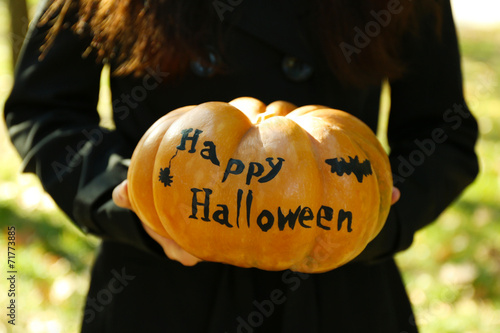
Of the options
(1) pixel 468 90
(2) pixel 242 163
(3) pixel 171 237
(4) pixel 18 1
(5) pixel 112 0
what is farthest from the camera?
(1) pixel 468 90

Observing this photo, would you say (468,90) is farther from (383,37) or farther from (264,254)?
(264,254)

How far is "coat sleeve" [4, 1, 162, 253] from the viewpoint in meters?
1.67

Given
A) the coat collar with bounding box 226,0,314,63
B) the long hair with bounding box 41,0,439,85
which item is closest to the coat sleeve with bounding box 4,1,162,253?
the long hair with bounding box 41,0,439,85

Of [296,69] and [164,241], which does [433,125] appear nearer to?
[296,69]

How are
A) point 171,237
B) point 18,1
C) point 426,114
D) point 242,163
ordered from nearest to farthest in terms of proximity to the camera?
1. point 242,163
2. point 171,237
3. point 426,114
4. point 18,1

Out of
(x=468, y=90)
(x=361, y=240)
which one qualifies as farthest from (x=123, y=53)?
(x=468, y=90)

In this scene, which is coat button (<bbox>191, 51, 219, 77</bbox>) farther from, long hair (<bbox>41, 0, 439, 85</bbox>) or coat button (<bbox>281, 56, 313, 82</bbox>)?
coat button (<bbox>281, 56, 313, 82</bbox>)

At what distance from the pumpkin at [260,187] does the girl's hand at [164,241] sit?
0.09 m

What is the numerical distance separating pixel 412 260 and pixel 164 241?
2544mm

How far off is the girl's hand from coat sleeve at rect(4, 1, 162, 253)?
0.34 ft

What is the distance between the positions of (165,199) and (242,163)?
0.19 meters

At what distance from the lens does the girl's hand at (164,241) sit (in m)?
1.47

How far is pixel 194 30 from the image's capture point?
1566mm

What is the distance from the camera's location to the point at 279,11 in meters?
1.67
